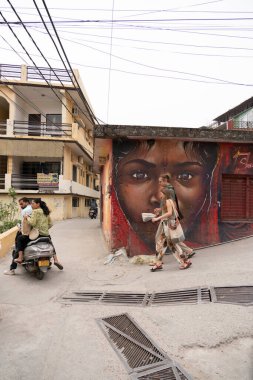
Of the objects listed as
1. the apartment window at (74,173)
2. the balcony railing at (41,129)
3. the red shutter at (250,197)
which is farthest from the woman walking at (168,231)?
the apartment window at (74,173)

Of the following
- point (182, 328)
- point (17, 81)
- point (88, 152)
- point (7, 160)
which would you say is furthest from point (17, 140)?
point (182, 328)

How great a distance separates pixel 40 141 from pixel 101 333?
19153 mm

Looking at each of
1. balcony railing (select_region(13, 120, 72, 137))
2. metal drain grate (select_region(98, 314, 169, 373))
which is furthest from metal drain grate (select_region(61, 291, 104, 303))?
balcony railing (select_region(13, 120, 72, 137))

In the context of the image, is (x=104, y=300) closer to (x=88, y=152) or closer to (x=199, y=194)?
(x=199, y=194)

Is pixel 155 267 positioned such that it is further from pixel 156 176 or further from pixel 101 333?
pixel 101 333

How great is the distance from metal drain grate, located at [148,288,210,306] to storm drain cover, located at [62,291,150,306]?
17 centimetres

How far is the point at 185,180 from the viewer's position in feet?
27.6

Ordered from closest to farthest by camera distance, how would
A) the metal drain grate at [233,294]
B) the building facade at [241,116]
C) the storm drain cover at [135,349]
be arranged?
the storm drain cover at [135,349], the metal drain grate at [233,294], the building facade at [241,116]

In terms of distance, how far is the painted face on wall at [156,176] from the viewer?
322 inches

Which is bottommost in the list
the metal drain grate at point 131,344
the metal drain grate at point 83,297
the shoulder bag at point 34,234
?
the metal drain grate at point 83,297

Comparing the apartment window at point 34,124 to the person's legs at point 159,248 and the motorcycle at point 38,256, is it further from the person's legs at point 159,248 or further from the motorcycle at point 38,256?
the person's legs at point 159,248

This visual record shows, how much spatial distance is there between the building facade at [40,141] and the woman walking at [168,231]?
46.8 ft

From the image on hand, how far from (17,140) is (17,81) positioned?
4138mm

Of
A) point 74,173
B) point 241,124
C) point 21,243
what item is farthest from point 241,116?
point 21,243
